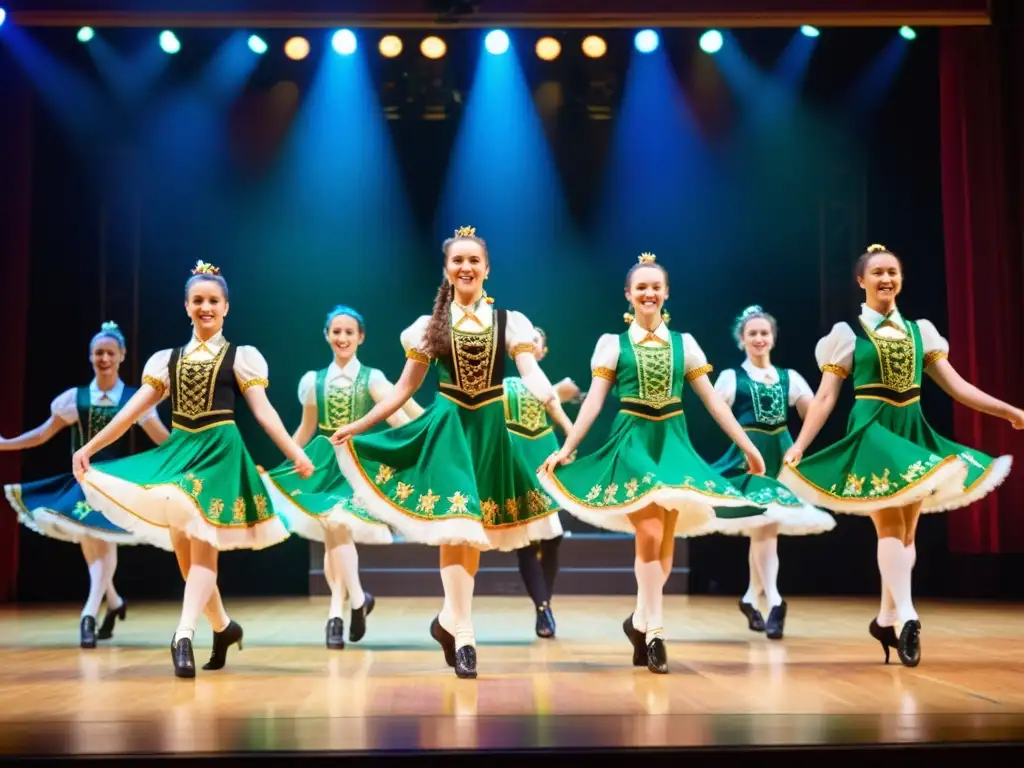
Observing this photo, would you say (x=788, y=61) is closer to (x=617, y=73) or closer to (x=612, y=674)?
(x=617, y=73)

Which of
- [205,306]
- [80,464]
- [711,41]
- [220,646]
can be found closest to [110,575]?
[220,646]

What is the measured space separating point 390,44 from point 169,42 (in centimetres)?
141

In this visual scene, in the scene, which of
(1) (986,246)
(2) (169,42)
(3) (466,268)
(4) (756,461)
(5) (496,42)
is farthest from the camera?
(5) (496,42)

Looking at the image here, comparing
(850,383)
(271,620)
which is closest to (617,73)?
(850,383)

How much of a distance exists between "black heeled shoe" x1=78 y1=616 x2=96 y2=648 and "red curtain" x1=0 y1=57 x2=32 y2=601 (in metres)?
2.65

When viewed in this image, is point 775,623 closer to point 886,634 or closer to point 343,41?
point 886,634

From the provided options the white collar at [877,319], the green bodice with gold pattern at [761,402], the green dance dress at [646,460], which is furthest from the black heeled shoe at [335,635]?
the white collar at [877,319]

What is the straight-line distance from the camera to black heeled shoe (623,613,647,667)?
413 centimetres

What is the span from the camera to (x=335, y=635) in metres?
4.89

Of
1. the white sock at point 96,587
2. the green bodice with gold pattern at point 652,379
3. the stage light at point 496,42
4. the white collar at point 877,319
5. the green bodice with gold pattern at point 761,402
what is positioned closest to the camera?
→ the green bodice with gold pattern at point 652,379

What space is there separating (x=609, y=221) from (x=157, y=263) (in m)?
3.04

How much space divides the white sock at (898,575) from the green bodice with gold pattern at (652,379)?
88cm

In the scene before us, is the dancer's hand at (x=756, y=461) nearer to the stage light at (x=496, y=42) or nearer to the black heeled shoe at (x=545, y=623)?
the black heeled shoe at (x=545, y=623)

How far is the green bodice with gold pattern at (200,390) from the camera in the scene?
4082 millimetres
